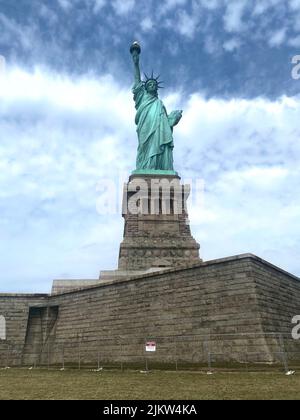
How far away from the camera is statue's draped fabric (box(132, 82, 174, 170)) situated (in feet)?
126

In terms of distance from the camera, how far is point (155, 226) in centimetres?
3469

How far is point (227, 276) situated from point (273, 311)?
8.69ft

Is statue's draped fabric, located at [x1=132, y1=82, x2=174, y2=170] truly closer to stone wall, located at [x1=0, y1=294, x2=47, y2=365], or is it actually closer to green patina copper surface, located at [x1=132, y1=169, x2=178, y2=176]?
green patina copper surface, located at [x1=132, y1=169, x2=178, y2=176]

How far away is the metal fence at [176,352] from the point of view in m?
16.1

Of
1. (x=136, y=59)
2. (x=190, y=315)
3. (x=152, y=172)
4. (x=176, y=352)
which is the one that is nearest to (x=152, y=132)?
(x=152, y=172)

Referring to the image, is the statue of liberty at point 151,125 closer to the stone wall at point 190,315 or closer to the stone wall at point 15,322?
the stone wall at point 15,322

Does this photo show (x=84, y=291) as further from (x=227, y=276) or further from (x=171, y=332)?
(x=227, y=276)

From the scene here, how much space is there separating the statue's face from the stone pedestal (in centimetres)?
1036

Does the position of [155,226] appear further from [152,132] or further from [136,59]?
[136,59]

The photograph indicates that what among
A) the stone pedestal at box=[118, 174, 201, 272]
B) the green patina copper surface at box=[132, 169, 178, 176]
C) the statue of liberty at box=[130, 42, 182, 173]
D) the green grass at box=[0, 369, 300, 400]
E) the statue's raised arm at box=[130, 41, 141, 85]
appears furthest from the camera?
the statue's raised arm at box=[130, 41, 141, 85]

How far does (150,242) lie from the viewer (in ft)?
110

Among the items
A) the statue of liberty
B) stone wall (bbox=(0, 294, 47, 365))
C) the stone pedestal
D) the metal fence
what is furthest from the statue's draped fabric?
the metal fence

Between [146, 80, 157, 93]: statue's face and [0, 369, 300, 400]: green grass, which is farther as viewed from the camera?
[146, 80, 157, 93]: statue's face
